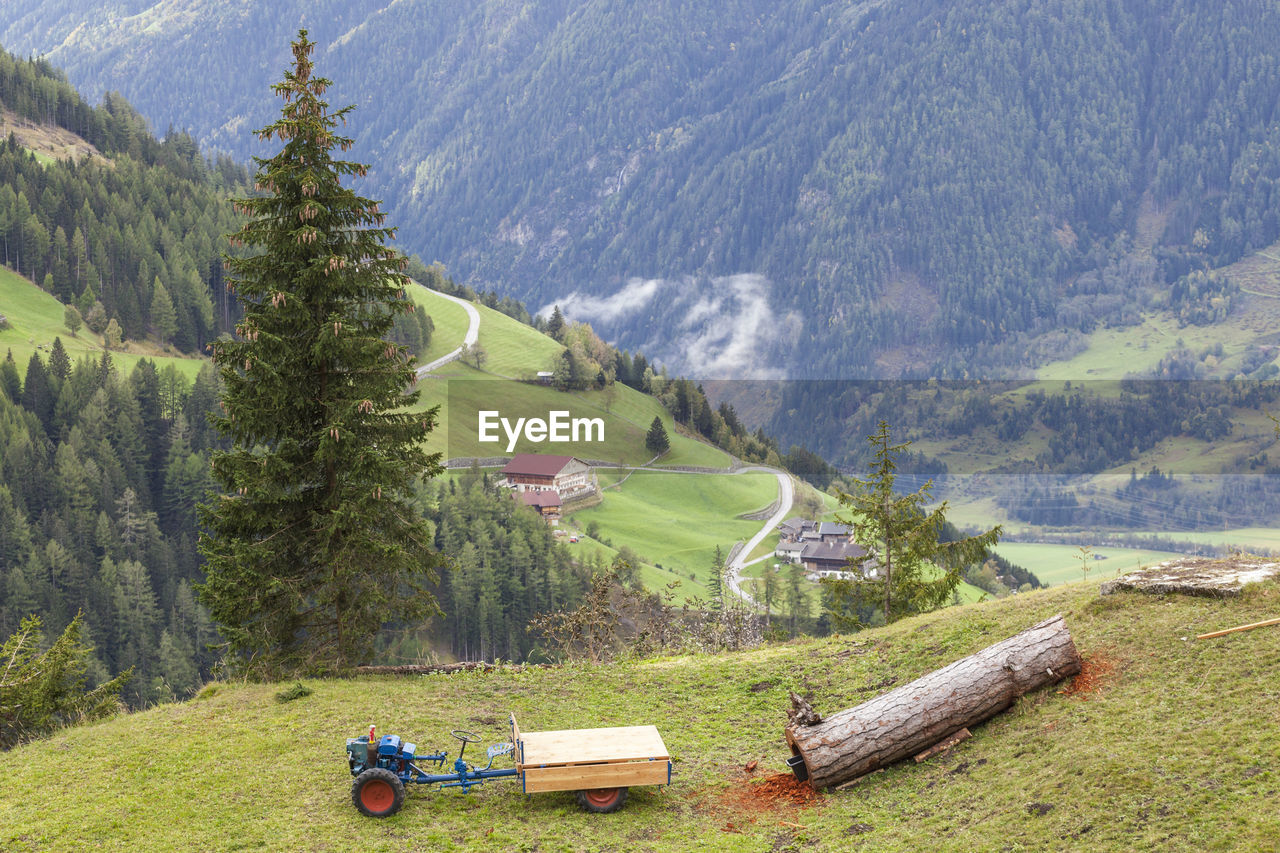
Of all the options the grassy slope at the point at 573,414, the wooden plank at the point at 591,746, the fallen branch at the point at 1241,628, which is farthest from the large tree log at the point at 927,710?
the grassy slope at the point at 573,414

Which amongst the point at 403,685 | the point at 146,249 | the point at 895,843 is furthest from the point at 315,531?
the point at 146,249

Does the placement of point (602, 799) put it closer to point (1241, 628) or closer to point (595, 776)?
point (595, 776)

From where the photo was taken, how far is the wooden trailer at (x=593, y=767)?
49.5 ft

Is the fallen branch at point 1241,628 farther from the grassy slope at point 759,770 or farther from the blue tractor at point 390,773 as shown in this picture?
the blue tractor at point 390,773

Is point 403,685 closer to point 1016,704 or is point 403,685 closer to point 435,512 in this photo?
point 1016,704

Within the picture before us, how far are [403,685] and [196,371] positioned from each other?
175 metres

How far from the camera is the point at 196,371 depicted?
178875mm

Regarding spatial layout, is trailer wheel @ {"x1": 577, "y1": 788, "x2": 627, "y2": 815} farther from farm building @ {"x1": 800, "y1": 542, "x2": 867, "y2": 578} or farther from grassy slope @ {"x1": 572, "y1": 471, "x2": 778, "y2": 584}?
farm building @ {"x1": 800, "y1": 542, "x2": 867, "y2": 578}

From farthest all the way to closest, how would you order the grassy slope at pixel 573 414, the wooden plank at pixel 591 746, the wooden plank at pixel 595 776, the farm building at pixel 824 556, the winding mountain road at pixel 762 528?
the grassy slope at pixel 573 414
the farm building at pixel 824 556
the winding mountain road at pixel 762 528
the wooden plank at pixel 591 746
the wooden plank at pixel 595 776

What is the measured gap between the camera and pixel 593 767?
1517cm

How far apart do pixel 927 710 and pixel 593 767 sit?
5.66m

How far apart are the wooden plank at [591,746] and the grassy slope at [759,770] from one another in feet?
2.92

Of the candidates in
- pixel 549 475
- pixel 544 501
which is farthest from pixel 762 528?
pixel 544 501

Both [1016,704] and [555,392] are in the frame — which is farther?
[555,392]
